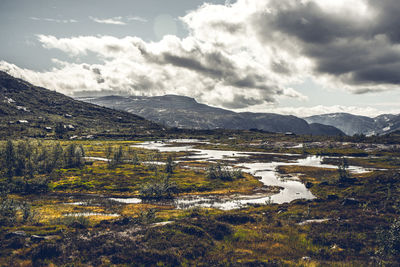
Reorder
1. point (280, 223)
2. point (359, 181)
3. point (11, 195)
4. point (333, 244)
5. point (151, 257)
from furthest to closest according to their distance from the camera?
point (359, 181), point (11, 195), point (280, 223), point (333, 244), point (151, 257)

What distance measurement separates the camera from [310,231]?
4316 centimetres

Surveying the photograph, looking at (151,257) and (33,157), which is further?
(33,157)

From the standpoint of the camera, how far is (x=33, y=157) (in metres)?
121

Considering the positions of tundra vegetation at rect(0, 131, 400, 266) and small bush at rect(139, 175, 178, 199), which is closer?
tundra vegetation at rect(0, 131, 400, 266)

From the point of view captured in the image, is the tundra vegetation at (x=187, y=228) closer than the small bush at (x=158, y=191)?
Yes

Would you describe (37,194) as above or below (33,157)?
below

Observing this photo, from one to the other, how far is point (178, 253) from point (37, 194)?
6718 centimetres

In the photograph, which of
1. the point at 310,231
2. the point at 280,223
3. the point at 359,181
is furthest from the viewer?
the point at 359,181

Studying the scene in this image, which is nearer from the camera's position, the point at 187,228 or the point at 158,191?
the point at 187,228

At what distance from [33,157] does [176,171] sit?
73254 millimetres

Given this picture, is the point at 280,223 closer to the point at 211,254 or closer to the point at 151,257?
the point at 211,254

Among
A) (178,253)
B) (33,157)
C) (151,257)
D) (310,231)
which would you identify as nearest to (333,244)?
(310,231)

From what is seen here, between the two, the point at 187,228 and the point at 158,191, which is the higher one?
the point at 187,228

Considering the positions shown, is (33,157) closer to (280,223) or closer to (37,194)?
(37,194)
